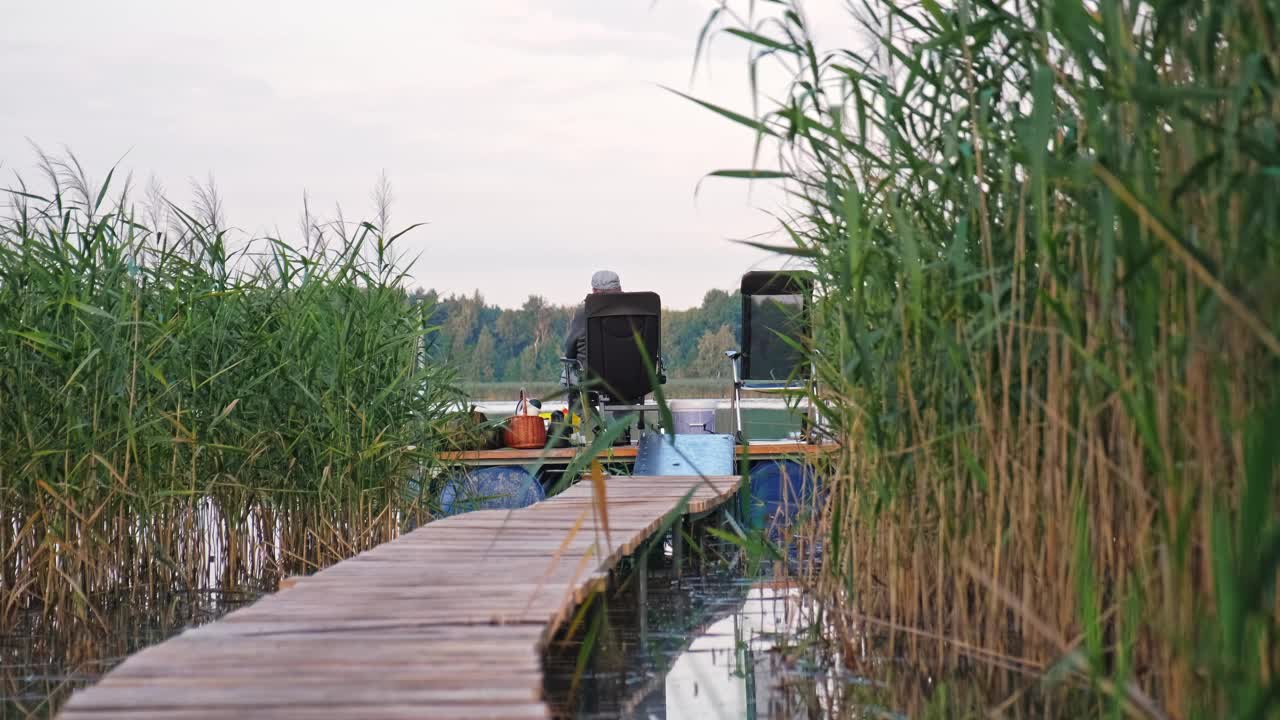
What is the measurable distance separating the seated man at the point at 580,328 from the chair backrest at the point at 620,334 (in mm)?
114

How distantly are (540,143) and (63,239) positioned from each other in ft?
15.9

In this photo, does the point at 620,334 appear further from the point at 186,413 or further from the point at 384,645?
the point at 384,645

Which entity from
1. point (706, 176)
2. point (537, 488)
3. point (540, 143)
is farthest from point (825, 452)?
point (540, 143)

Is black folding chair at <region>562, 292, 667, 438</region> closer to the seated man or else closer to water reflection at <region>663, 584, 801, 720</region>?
the seated man

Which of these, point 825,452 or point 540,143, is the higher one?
point 540,143

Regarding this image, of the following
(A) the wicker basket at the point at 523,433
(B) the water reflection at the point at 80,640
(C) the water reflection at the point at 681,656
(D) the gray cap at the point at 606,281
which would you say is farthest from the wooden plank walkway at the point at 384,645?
(D) the gray cap at the point at 606,281

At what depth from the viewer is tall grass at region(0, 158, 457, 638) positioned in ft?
12.1

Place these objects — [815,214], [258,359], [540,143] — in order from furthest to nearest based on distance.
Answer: [540,143] < [258,359] < [815,214]

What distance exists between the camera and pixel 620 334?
21.7 ft

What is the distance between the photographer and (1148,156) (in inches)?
77.5

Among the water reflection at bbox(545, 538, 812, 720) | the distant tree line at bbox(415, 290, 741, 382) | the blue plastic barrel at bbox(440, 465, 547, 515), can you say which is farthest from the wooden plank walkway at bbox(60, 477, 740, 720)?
the blue plastic barrel at bbox(440, 465, 547, 515)

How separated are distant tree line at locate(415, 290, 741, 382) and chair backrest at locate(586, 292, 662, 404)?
25 centimetres

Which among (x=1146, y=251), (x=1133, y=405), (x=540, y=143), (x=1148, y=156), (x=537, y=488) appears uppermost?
(x=540, y=143)

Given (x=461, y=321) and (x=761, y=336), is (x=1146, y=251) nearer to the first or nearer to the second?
(x=461, y=321)
